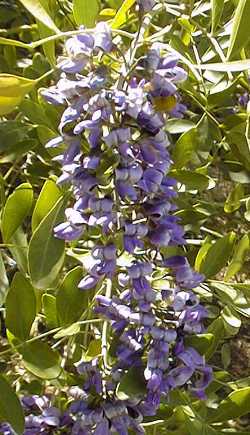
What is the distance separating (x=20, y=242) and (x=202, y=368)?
0.94 feet

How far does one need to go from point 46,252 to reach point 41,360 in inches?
5.5

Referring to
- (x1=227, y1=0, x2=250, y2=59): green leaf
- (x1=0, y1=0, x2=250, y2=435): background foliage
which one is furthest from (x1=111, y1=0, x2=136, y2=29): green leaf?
(x1=227, y1=0, x2=250, y2=59): green leaf

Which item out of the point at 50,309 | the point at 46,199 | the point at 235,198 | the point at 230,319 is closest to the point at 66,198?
the point at 46,199

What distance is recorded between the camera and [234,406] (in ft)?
3.52

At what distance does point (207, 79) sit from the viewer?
117 cm

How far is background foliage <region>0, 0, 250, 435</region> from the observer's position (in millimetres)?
934

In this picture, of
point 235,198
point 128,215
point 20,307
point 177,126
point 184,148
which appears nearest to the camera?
point 128,215

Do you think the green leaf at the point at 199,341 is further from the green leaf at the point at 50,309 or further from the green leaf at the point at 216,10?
the green leaf at the point at 216,10

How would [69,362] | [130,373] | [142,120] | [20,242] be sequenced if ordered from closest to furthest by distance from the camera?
[142,120]
[130,373]
[20,242]
[69,362]

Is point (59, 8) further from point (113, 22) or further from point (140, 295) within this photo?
point (140, 295)

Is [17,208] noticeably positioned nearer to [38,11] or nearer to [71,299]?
[71,299]

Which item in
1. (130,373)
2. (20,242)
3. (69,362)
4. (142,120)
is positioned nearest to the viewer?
(142,120)

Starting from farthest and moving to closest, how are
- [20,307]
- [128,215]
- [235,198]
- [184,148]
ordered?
[235,198] < [184,148] < [20,307] < [128,215]

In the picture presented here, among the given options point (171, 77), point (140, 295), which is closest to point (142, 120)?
point (171, 77)
